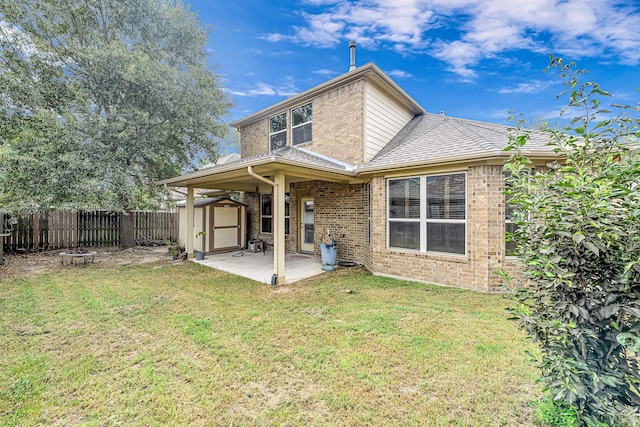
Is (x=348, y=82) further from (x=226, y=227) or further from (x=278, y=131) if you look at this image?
(x=226, y=227)

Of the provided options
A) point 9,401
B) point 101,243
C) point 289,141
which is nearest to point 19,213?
point 101,243

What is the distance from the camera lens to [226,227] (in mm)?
10266

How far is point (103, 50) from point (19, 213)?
610 cm

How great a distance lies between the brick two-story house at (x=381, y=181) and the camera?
5.45 m

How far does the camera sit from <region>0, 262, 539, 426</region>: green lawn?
222 centimetres

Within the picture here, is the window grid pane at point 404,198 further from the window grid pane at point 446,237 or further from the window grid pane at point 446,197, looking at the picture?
the window grid pane at point 446,237

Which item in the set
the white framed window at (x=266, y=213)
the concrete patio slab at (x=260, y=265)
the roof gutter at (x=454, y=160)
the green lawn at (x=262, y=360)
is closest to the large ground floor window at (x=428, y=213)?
the roof gutter at (x=454, y=160)

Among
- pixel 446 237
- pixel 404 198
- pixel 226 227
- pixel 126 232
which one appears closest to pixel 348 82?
pixel 404 198

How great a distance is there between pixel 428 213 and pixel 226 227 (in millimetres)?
7392

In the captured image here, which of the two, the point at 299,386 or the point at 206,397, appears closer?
the point at 206,397

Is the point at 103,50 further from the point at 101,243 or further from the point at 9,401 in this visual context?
the point at 9,401

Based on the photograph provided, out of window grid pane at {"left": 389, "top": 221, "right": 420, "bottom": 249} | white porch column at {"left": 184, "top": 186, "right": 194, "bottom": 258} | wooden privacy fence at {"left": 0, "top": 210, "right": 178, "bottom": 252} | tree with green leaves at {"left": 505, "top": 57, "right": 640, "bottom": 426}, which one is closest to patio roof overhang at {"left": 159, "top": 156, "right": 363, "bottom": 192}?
white porch column at {"left": 184, "top": 186, "right": 194, "bottom": 258}

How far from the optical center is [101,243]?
11.4 m

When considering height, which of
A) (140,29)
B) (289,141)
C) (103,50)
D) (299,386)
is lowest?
(299,386)
